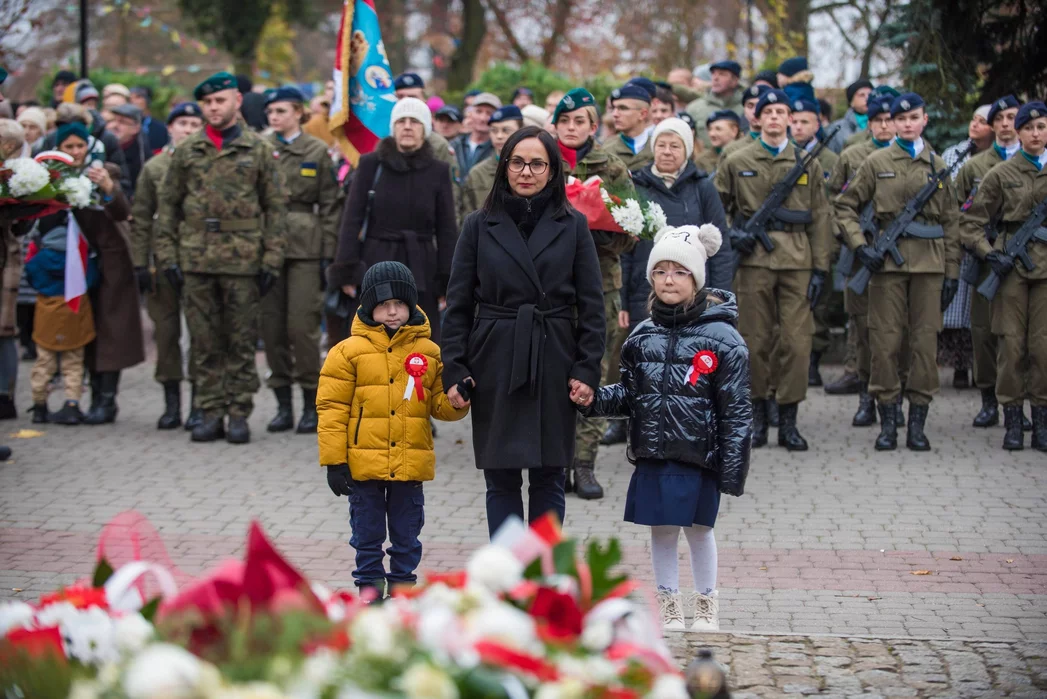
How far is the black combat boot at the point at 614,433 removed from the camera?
1023 centimetres

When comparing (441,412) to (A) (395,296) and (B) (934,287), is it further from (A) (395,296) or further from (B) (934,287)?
(B) (934,287)

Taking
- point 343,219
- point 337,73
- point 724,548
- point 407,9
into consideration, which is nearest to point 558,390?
point 724,548

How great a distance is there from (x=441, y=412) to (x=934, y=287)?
494 centimetres

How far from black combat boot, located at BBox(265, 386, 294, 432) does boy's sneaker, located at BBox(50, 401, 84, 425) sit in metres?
1.54

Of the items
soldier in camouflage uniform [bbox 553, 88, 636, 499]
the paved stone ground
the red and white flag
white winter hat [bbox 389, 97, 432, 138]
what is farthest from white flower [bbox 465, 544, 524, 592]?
the red and white flag

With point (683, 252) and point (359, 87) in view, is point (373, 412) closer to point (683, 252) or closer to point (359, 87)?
point (683, 252)

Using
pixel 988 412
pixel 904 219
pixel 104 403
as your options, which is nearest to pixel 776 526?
pixel 904 219

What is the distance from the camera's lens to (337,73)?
1081 cm

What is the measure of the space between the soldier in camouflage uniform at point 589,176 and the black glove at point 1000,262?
3.01m

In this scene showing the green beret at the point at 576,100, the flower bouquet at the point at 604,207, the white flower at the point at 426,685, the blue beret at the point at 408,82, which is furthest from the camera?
the blue beret at the point at 408,82

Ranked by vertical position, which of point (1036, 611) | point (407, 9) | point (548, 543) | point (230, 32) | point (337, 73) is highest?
point (407, 9)

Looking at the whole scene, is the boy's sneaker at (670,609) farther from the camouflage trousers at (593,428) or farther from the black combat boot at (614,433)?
the black combat boot at (614,433)

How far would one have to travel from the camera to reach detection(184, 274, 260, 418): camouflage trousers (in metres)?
10.0

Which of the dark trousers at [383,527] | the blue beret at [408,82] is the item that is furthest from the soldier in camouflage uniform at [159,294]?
the dark trousers at [383,527]
